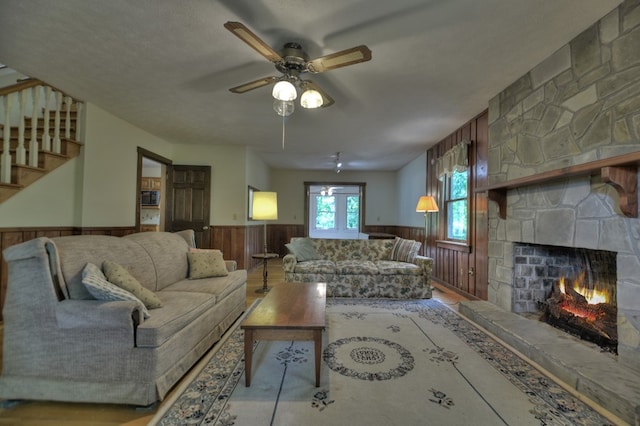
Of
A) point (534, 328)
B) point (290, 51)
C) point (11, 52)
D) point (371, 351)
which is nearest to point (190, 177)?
point (11, 52)

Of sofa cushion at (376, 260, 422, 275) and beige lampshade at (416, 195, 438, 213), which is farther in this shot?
beige lampshade at (416, 195, 438, 213)

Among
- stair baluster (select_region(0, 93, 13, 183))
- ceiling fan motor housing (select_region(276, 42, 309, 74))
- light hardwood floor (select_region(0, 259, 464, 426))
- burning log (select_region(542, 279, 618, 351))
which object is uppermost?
ceiling fan motor housing (select_region(276, 42, 309, 74))

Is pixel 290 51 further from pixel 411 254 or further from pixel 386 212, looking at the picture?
pixel 386 212

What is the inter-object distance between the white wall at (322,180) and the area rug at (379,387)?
5.90 m

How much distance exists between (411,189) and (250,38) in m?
5.95

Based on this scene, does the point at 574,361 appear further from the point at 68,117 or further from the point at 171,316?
the point at 68,117

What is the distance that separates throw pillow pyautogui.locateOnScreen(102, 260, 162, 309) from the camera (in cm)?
207

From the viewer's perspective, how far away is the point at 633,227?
194cm

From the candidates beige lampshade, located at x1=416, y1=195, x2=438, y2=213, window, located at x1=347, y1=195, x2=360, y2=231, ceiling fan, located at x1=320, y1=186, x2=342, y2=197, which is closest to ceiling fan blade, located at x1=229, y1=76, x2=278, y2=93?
beige lampshade, located at x1=416, y1=195, x2=438, y2=213

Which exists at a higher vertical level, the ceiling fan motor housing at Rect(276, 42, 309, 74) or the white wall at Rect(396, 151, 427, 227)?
the ceiling fan motor housing at Rect(276, 42, 309, 74)

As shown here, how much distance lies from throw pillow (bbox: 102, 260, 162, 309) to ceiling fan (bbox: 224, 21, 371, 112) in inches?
69.0

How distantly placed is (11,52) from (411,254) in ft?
16.5

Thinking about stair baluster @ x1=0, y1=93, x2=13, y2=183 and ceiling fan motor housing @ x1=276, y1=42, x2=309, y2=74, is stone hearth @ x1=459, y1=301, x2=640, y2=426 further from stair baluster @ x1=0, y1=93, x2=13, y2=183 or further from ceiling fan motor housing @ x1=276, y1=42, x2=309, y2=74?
stair baluster @ x1=0, y1=93, x2=13, y2=183

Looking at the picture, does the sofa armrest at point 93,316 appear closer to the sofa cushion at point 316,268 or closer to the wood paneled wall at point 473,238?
the sofa cushion at point 316,268
